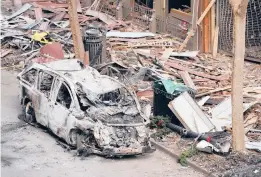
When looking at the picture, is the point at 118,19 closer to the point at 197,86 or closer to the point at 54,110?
the point at 197,86

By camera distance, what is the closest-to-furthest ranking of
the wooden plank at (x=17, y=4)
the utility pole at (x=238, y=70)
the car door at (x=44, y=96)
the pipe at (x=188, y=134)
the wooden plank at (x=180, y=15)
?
1. the utility pole at (x=238, y=70)
2. the pipe at (x=188, y=134)
3. the car door at (x=44, y=96)
4. the wooden plank at (x=180, y=15)
5. the wooden plank at (x=17, y=4)

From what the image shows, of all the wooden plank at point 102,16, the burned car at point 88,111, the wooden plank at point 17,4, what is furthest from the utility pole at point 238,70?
the wooden plank at point 17,4

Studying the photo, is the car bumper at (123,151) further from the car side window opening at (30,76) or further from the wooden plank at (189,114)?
the car side window opening at (30,76)

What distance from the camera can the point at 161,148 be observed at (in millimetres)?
14164

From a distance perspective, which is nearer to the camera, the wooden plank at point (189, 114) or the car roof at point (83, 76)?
the car roof at point (83, 76)

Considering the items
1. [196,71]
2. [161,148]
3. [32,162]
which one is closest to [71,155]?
[32,162]

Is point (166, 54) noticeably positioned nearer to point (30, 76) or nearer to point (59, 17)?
point (30, 76)

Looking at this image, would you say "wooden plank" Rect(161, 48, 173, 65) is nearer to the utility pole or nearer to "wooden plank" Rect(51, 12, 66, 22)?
"wooden plank" Rect(51, 12, 66, 22)

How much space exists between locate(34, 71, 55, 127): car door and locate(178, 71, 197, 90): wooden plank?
4.33m

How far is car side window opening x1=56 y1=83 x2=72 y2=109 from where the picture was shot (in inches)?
562

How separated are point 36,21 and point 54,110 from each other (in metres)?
11.1

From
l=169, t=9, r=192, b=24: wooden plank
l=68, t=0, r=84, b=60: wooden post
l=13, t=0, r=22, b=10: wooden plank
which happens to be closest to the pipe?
l=68, t=0, r=84, b=60: wooden post

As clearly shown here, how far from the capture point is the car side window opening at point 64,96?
46.8 feet

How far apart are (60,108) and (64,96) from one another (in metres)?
0.47
